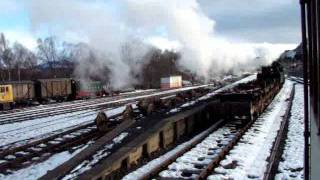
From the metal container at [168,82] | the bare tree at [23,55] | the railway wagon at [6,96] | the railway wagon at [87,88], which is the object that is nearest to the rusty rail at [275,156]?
the railway wagon at [6,96]

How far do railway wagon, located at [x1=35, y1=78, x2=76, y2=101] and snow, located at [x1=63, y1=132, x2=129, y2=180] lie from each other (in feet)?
115

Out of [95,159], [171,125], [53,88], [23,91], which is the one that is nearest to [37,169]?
[95,159]

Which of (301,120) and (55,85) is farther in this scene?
(55,85)

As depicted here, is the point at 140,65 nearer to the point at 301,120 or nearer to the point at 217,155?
the point at 301,120

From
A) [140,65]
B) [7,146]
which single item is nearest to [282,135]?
[7,146]

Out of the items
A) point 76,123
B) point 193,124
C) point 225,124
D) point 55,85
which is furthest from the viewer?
point 55,85

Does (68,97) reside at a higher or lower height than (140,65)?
lower

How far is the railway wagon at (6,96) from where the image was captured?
3906 centimetres

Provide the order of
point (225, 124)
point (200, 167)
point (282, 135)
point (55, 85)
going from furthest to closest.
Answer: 1. point (55, 85)
2. point (225, 124)
3. point (282, 135)
4. point (200, 167)

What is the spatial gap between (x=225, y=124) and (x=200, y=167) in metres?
8.70

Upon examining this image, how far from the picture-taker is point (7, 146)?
15.6 m

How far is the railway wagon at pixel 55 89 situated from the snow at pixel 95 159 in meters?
35.0

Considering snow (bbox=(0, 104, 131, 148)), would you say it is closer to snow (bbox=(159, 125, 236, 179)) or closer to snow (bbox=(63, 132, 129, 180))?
snow (bbox=(63, 132, 129, 180))

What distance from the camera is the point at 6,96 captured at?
131 ft
